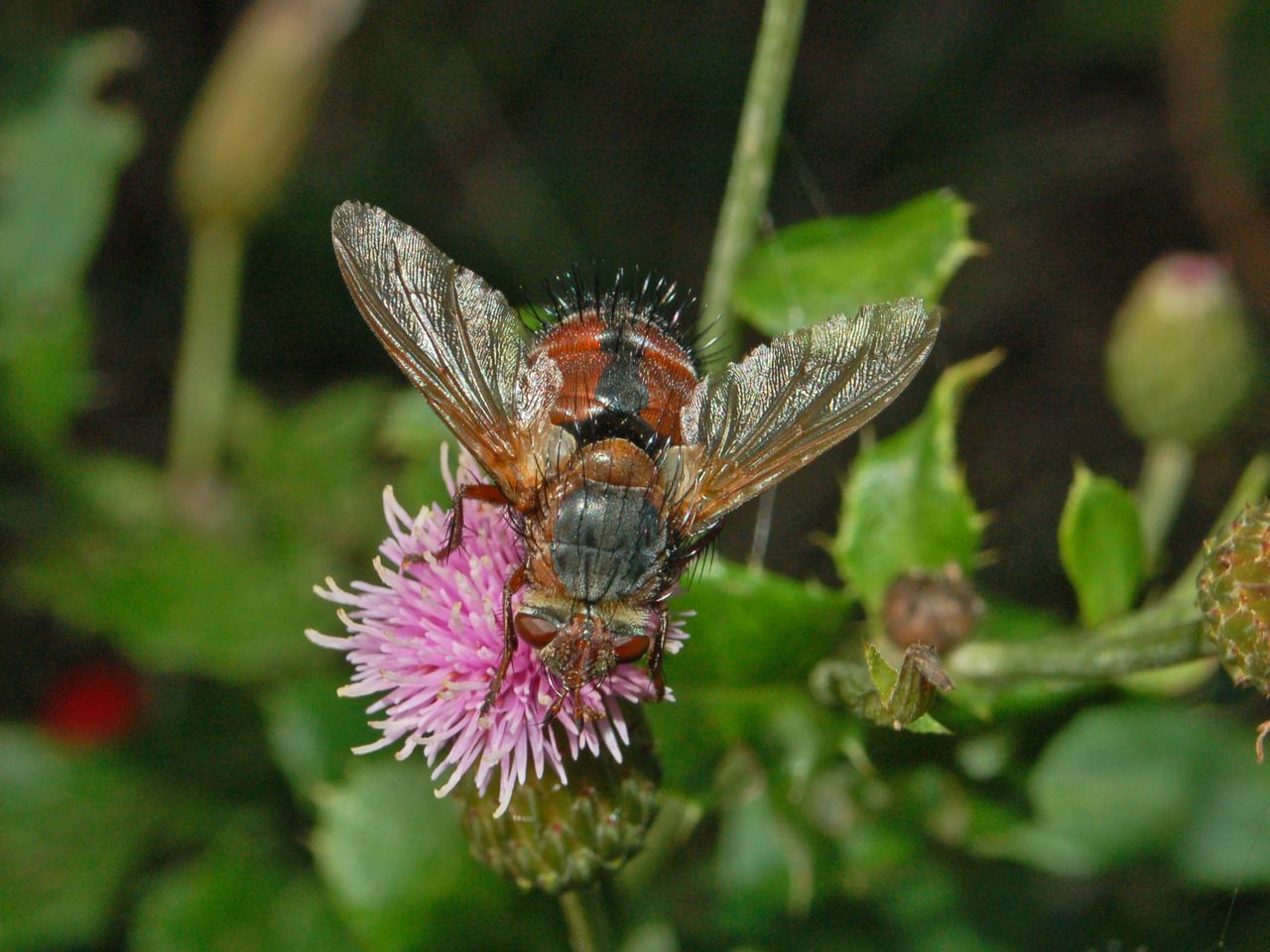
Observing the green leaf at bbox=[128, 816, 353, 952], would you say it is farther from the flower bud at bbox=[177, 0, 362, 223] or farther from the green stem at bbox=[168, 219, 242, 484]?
the flower bud at bbox=[177, 0, 362, 223]

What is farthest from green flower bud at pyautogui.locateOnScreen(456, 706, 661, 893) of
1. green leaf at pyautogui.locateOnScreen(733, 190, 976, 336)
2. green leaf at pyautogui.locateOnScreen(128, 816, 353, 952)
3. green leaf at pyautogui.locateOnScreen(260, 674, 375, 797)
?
green leaf at pyautogui.locateOnScreen(128, 816, 353, 952)

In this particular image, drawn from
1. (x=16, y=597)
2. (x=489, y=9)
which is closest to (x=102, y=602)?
(x=16, y=597)

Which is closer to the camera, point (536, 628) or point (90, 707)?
point (536, 628)

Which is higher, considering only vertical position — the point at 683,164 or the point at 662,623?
the point at 683,164

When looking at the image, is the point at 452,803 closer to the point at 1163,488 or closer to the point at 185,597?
the point at 185,597

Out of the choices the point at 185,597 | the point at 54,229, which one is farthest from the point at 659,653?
the point at 54,229

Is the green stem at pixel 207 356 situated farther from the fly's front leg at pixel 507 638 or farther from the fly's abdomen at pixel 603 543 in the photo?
the fly's abdomen at pixel 603 543

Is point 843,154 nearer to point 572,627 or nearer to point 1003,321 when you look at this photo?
point 1003,321
